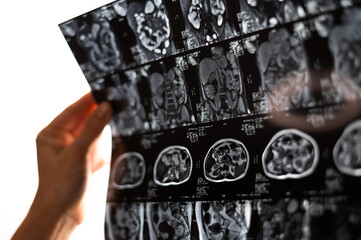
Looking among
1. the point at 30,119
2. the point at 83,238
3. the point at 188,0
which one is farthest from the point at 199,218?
the point at 30,119

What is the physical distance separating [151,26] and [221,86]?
0.16 meters

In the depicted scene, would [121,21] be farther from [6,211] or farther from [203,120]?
[6,211]

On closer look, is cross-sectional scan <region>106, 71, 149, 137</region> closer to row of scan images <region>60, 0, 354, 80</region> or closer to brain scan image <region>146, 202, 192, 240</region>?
row of scan images <region>60, 0, 354, 80</region>

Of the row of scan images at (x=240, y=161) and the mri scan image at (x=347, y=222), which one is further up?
the row of scan images at (x=240, y=161)

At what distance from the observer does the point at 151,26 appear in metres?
0.82

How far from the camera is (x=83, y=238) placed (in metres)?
1.12

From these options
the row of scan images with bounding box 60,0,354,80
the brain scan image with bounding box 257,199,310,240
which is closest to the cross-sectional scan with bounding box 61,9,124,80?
the row of scan images with bounding box 60,0,354,80

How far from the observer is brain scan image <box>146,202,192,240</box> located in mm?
785

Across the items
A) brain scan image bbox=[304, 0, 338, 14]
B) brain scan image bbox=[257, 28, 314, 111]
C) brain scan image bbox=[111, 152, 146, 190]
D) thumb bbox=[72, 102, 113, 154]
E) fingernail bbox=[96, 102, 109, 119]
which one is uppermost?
brain scan image bbox=[304, 0, 338, 14]

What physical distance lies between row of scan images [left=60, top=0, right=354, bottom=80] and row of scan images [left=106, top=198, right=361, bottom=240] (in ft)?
0.79

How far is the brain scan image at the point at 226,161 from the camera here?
744 mm

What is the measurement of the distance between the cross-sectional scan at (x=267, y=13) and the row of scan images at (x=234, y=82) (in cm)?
1

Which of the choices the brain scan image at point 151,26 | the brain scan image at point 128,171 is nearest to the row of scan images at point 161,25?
the brain scan image at point 151,26

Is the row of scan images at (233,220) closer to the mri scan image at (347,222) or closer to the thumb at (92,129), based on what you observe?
the mri scan image at (347,222)
